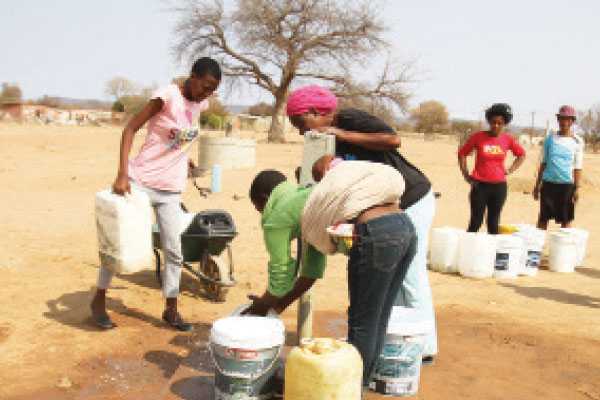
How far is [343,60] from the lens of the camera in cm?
3016

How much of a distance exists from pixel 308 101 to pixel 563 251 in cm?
552

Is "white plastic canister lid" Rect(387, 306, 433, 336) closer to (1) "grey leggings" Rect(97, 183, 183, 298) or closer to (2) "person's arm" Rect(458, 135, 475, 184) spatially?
(1) "grey leggings" Rect(97, 183, 183, 298)

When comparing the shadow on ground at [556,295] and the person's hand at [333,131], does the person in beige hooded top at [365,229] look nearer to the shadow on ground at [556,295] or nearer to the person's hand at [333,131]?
the person's hand at [333,131]

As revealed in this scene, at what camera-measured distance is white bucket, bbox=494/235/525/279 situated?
7230 millimetres

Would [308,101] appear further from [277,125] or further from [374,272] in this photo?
[277,125]

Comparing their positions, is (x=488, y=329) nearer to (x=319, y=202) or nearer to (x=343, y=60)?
(x=319, y=202)

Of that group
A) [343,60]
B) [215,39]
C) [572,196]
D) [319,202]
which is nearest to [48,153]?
[215,39]

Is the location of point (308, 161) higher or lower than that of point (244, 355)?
higher

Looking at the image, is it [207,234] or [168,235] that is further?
[207,234]

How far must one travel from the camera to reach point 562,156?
8023 millimetres

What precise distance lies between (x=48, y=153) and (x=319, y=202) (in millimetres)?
19295

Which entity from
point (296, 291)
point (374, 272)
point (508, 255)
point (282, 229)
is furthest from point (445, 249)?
point (374, 272)

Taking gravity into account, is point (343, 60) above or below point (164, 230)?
above

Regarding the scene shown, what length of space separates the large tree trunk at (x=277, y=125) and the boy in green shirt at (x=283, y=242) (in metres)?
25.1
